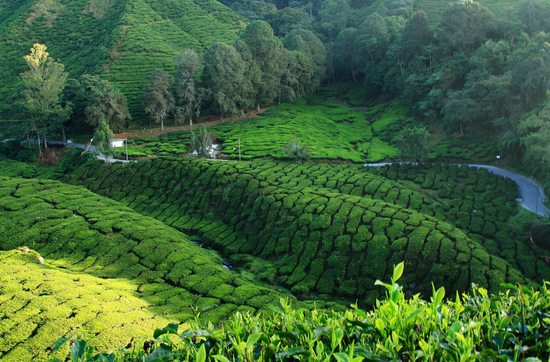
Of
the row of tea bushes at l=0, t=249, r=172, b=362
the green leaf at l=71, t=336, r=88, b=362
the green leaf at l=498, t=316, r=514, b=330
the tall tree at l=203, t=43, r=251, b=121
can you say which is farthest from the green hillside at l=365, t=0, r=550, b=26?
the green leaf at l=71, t=336, r=88, b=362

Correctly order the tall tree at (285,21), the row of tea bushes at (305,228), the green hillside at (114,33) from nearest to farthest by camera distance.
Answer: the row of tea bushes at (305,228) → the green hillside at (114,33) → the tall tree at (285,21)

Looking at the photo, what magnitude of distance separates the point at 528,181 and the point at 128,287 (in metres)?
33.3

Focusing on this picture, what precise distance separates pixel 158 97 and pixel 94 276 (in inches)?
1388

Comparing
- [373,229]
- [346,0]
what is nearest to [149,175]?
[373,229]

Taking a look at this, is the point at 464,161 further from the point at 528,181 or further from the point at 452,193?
the point at 452,193

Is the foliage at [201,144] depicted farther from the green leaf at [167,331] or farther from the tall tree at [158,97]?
the green leaf at [167,331]

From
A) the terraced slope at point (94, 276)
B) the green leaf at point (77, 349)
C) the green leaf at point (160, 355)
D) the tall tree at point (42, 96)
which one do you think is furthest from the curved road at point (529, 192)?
the tall tree at point (42, 96)

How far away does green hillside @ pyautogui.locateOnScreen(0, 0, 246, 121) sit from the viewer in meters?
64.1

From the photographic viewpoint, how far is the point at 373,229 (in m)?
21.6

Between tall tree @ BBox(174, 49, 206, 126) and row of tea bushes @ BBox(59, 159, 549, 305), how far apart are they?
17.7m

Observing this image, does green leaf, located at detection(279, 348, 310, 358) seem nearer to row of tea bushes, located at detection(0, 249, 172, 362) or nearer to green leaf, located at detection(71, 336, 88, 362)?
green leaf, located at detection(71, 336, 88, 362)

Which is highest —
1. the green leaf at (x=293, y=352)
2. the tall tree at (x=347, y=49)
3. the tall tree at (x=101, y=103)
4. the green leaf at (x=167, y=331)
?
the tall tree at (x=347, y=49)

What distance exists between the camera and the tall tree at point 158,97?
4803 centimetres

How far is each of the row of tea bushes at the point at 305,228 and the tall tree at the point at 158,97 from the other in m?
15.8
